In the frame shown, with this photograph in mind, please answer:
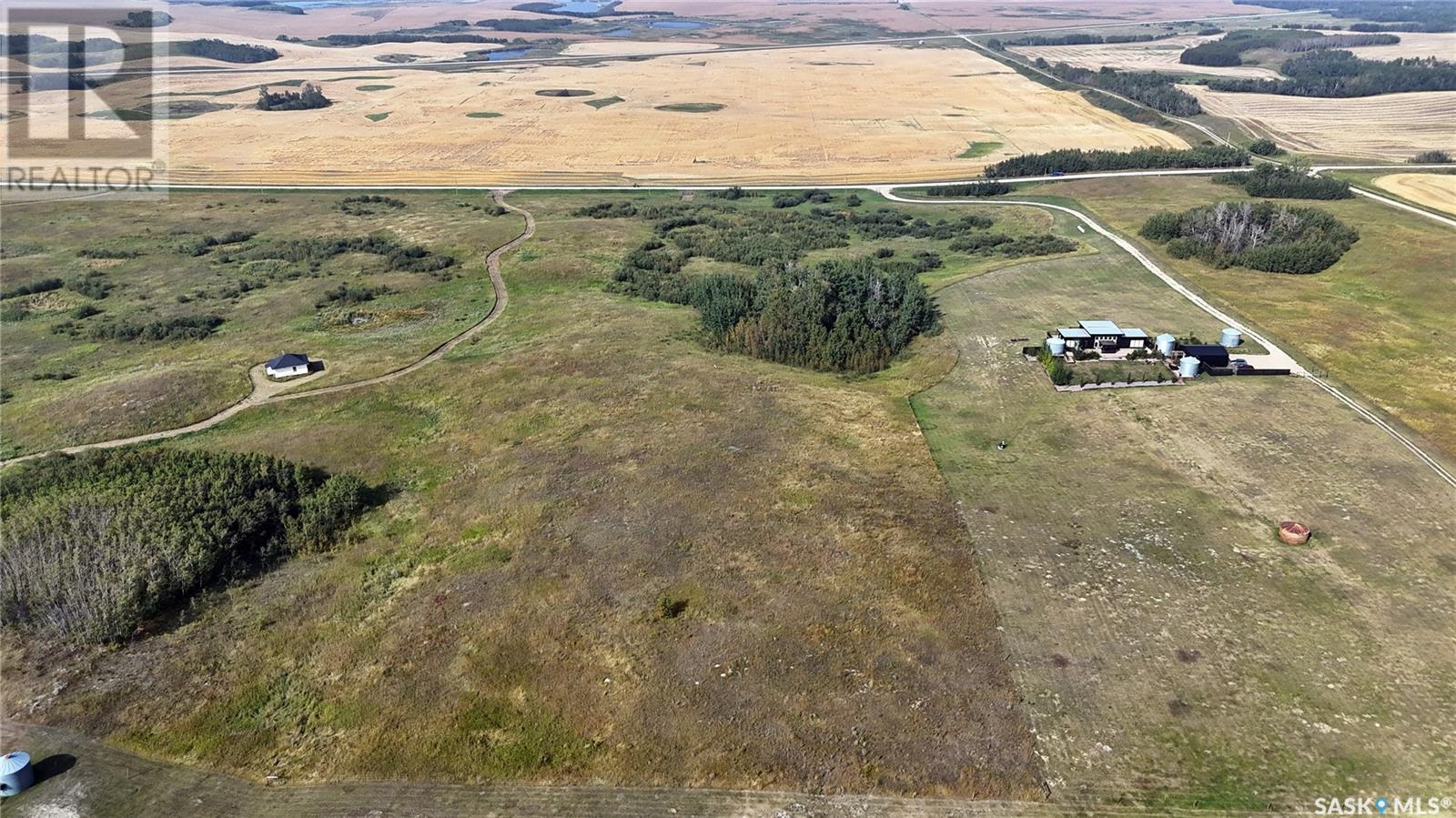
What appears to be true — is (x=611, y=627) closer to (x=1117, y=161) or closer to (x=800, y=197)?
(x=800, y=197)

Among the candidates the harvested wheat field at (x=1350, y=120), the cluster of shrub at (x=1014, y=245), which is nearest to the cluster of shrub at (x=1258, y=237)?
the cluster of shrub at (x=1014, y=245)

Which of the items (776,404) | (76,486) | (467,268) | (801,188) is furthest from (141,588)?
(801,188)

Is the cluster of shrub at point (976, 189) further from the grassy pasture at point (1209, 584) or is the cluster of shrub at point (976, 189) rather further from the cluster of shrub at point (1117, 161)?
the grassy pasture at point (1209, 584)

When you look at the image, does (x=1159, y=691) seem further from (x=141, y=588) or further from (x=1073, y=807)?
(x=141, y=588)

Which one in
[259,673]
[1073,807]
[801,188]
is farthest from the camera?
[801,188]

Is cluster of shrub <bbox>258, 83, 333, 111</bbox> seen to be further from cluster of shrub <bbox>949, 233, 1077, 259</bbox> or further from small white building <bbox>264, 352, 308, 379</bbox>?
cluster of shrub <bbox>949, 233, 1077, 259</bbox>

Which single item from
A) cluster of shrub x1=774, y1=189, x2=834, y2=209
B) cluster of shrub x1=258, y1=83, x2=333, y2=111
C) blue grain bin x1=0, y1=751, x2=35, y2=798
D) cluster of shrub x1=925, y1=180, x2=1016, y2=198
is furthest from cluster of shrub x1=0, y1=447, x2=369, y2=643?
cluster of shrub x1=258, y1=83, x2=333, y2=111

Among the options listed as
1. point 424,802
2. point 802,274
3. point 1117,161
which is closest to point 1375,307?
point 802,274
